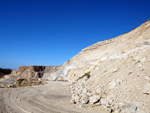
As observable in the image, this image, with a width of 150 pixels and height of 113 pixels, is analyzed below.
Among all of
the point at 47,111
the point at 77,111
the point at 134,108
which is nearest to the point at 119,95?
the point at 134,108

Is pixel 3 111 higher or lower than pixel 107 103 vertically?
lower

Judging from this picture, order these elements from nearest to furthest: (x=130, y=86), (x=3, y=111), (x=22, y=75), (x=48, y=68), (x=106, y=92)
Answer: (x=3, y=111)
(x=130, y=86)
(x=106, y=92)
(x=22, y=75)
(x=48, y=68)

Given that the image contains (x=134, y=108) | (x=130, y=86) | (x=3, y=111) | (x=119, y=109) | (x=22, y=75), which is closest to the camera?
(x=134, y=108)

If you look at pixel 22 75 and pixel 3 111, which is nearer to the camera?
pixel 3 111

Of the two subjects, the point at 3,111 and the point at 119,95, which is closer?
the point at 3,111

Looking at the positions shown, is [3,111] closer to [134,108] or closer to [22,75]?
[134,108]

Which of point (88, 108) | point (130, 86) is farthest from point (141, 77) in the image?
point (88, 108)

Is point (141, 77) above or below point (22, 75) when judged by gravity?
above

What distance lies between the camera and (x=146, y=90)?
541 cm

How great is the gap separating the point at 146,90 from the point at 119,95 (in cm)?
160

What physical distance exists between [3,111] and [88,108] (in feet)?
16.9

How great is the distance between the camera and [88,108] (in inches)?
240

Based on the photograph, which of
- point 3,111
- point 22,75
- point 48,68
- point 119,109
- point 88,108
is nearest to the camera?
point 119,109

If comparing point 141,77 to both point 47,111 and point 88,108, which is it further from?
point 47,111
